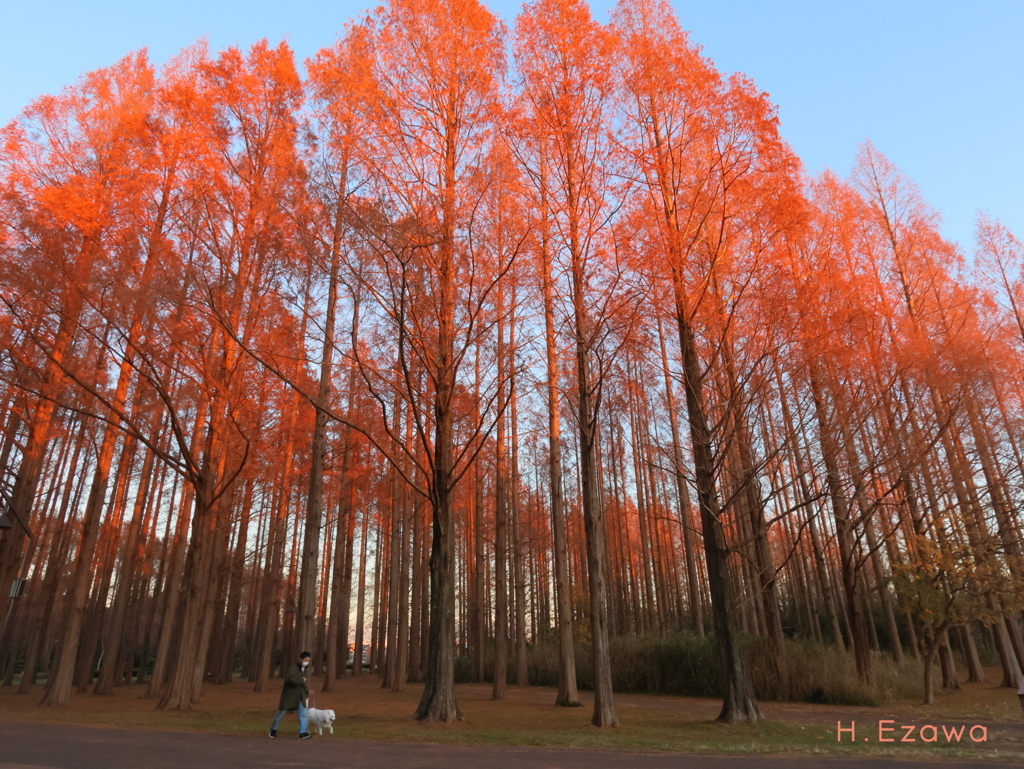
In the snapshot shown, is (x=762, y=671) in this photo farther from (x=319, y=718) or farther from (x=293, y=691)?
(x=293, y=691)

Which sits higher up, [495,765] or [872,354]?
[872,354]

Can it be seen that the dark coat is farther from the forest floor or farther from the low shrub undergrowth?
the low shrub undergrowth

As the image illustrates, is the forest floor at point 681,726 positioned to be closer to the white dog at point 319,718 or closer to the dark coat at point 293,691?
the white dog at point 319,718

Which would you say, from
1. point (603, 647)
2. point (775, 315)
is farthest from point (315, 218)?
point (603, 647)

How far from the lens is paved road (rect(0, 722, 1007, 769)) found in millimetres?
5285

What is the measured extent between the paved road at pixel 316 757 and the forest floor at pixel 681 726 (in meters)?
0.51

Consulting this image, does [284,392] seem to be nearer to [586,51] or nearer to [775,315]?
[586,51]

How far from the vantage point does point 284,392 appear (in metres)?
14.2

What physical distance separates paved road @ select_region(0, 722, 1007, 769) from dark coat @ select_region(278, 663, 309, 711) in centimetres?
51

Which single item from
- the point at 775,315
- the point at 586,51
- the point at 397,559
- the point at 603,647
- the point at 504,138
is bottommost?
the point at 603,647

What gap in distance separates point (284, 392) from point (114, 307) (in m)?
4.68

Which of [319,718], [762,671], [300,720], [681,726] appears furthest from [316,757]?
[762,671]

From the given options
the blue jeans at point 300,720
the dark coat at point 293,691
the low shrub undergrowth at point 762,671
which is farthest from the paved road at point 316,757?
the low shrub undergrowth at point 762,671

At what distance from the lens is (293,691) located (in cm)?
760
